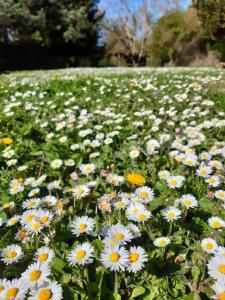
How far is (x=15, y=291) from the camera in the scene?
4.34 feet

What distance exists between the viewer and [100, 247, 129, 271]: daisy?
1415 millimetres

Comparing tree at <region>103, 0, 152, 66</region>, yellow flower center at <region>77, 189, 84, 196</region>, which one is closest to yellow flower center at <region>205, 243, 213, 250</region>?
yellow flower center at <region>77, 189, 84, 196</region>

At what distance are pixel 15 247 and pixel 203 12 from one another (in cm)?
2138

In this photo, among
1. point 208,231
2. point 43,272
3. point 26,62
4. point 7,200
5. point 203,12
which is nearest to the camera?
point 43,272

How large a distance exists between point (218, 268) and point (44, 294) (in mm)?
664

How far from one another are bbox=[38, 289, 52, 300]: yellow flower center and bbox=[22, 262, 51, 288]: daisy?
0.15 ft

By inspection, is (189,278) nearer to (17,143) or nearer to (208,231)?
(208,231)

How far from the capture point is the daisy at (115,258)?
142 cm

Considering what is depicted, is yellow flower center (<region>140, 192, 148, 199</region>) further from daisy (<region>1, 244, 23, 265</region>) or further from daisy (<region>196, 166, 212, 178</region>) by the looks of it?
daisy (<region>1, 244, 23, 265</region>)

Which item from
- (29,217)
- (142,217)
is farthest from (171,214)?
(29,217)

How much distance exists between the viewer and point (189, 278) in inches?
69.3

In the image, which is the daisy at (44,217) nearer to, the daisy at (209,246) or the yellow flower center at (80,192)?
the yellow flower center at (80,192)

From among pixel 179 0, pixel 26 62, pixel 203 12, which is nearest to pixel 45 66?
pixel 26 62

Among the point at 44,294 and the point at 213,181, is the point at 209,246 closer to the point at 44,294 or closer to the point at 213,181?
the point at 213,181
